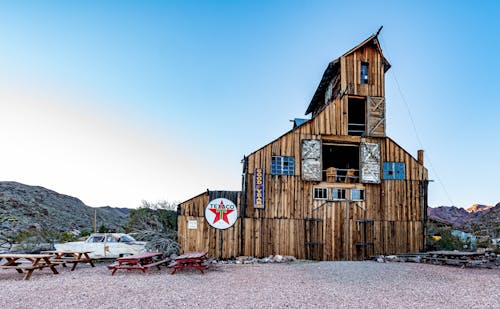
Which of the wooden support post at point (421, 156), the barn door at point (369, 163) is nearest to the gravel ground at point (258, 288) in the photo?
the barn door at point (369, 163)

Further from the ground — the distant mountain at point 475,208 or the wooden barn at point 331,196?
the wooden barn at point 331,196

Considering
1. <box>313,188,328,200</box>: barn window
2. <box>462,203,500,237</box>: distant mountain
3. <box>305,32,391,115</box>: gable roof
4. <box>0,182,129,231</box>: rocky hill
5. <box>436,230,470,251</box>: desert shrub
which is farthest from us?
<box>0,182,129,231</box>: rocky hill

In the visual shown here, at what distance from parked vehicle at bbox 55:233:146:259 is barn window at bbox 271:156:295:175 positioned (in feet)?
23.8

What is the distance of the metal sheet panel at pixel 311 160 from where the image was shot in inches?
695

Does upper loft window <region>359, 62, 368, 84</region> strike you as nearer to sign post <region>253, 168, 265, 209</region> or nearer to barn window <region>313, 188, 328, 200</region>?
barn window <region>313, 188, 328, 200</region>

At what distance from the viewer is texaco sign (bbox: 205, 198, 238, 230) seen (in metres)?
16.9

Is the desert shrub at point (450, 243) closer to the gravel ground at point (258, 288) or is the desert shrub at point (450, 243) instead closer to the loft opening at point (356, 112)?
A: the gravel ground at point (258, 288)

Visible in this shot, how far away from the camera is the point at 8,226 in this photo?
95.0 feet

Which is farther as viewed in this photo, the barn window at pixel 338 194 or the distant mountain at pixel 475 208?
the distant mountain at pixel 475 208

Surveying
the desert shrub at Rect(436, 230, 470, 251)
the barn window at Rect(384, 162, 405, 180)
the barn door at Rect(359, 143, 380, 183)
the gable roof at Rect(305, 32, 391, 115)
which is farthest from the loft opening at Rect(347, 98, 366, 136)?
the desert shrub at Rect(436, 230, 470, 251)

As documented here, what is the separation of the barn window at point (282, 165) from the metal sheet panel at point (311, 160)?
1.99 feet

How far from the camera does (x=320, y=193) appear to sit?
706 inches

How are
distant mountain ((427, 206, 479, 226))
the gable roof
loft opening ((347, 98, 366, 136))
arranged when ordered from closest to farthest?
the gable roof < loft opening ((347, 98, 366, 136)) < distant mountain ((427, 206, 479, 226))

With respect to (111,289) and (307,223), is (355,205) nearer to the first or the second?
(307,223)
